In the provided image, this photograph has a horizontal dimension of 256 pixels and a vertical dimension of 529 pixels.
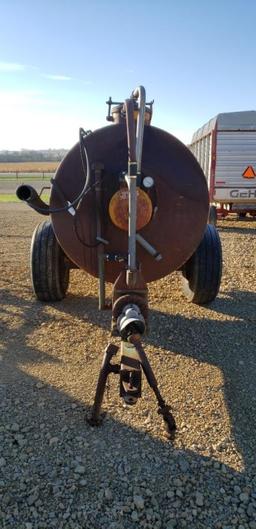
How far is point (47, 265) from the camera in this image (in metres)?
4.18

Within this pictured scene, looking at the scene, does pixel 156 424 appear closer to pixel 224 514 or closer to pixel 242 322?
pixel 224 514

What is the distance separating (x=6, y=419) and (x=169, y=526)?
1.11m

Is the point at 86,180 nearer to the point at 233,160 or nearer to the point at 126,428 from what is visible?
the point at 126,428

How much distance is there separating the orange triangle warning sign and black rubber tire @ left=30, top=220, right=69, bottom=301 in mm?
6987

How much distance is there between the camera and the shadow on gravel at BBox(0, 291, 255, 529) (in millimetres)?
1956

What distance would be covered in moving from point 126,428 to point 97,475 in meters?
0.39

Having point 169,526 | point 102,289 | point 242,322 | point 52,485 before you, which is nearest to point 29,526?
point 52,485

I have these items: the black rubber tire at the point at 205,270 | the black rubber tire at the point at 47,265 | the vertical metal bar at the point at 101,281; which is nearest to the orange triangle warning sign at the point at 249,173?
the black rubber tire at the point at 205,270

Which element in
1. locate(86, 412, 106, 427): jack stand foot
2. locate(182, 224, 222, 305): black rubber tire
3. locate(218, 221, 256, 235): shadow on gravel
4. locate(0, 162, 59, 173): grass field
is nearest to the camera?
locate(86, 412, 106, 427): jack stand foot

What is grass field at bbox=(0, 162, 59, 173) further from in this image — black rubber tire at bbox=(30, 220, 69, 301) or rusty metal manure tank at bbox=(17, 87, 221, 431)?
rusty metal manure tank at bbox=(17, 87, 221, 431)

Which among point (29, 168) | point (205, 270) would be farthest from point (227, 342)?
point (29, 168)

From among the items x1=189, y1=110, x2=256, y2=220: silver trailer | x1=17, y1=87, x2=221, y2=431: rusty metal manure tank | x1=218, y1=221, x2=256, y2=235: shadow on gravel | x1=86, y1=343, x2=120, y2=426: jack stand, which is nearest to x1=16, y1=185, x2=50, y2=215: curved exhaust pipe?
x1=17, y1=87, x2=221, y2=431: rusty metal manure tank

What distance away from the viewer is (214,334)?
3.79m

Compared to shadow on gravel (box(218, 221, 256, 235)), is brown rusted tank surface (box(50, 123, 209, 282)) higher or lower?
higher
